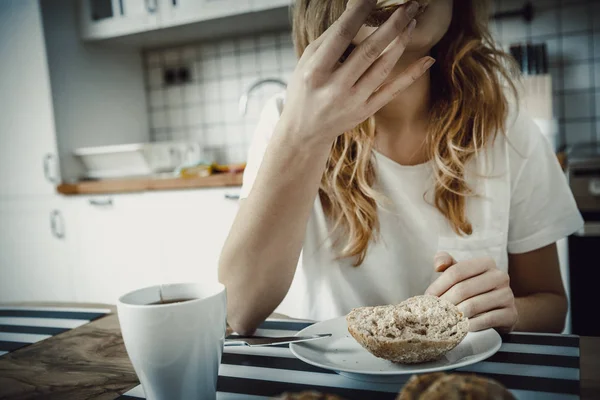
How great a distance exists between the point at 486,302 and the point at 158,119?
2.65 m

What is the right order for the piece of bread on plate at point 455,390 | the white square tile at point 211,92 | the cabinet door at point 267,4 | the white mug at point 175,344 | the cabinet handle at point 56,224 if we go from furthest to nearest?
the white square tile at point 211,92, the cabinet handle at point 56,224, the cabinet door at point 267,4, the white mug at point 175,344, the piece of bread on plate at point 455,390

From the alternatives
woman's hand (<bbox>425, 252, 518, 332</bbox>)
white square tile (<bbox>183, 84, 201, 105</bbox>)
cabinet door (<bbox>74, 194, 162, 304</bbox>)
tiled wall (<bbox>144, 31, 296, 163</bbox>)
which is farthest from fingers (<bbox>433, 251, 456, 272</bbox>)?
white square tile (<bbox>183, 84, 201, 105</bbox>)

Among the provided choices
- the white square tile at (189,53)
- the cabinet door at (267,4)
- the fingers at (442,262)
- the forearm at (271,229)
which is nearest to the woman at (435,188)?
the forearm at (271,229)

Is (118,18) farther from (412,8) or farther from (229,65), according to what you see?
(412,8)

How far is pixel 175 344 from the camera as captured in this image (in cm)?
45

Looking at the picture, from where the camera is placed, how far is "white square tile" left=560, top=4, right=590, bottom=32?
218 centimetres

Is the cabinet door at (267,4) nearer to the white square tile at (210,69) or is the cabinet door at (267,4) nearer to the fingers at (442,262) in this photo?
the white square tile at (210,69)

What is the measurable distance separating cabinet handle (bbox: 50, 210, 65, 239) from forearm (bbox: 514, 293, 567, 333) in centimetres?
216

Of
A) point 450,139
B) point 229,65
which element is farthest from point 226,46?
point 450,139

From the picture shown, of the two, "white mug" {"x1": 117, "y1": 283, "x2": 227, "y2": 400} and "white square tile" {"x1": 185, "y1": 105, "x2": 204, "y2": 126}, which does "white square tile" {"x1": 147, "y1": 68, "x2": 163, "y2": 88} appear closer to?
"white square tile" {"x1": 185, "y1": 105, "x2": 204, "y2": 126}

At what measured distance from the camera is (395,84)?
68 centimetres

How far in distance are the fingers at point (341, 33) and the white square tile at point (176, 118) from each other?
2.42 m

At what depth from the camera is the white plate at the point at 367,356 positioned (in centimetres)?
48

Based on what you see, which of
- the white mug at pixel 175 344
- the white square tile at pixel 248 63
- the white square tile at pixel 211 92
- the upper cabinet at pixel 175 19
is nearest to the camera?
the white mug at pixel 175 344
